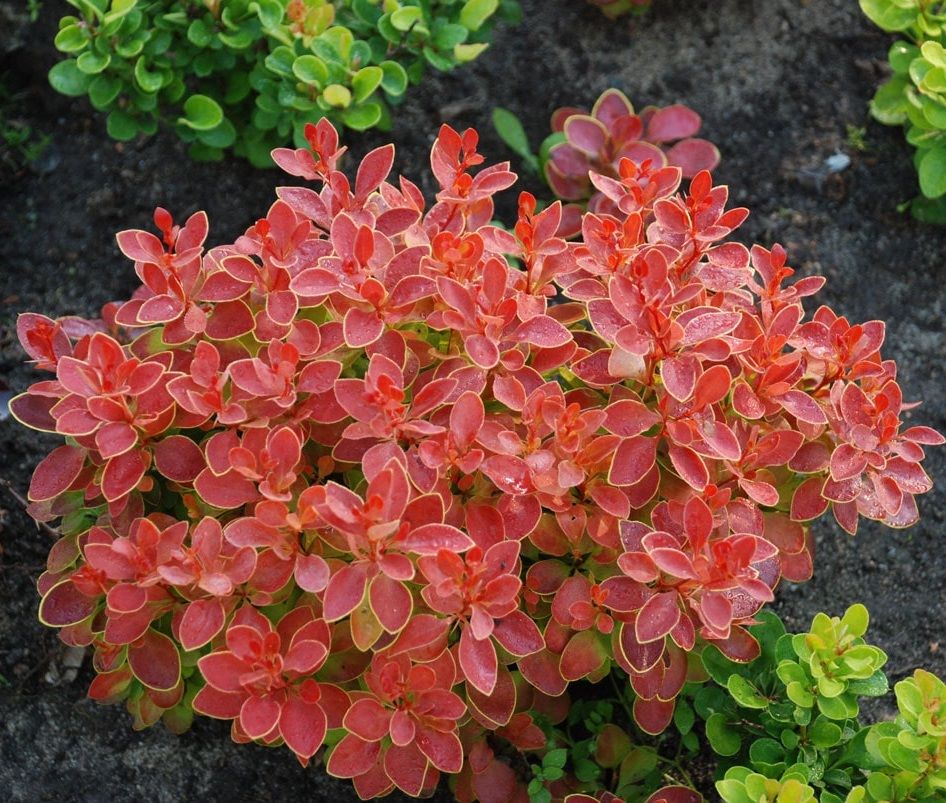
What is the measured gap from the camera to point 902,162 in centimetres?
311

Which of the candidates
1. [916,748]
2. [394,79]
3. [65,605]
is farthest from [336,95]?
[916,748]

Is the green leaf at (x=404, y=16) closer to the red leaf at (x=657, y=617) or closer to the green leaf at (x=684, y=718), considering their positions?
the red leaf at (x=657, y=617)

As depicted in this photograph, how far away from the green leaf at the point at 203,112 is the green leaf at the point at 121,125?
146mm

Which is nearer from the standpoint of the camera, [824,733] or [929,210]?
[824,733]

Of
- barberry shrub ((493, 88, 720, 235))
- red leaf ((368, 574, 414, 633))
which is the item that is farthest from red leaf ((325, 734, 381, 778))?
barberry shrub ((493, 88, 720, 235))

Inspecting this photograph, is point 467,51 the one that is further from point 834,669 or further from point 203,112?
point 834,669

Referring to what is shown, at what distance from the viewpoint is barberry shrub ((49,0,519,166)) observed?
2.51 m

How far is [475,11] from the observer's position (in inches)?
107

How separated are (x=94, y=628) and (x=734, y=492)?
3.96 feet

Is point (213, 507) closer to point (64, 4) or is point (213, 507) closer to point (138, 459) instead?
point (138, 459)

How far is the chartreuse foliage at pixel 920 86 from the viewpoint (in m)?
2.65

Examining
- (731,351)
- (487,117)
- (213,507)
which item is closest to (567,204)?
(487,117)

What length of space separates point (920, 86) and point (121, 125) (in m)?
2.02

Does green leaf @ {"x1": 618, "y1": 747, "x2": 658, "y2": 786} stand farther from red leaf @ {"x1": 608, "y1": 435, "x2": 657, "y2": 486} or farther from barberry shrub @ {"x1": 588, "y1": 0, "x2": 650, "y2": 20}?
barberry shrub @ {"x1": 588, "y1": 0, "x2": 650, "y2": 20}
